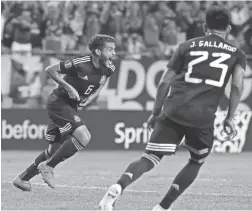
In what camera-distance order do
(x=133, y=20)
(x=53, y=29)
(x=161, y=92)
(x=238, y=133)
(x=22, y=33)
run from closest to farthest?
(x=161, y=92) < (x=238, y=133) < (x=22, y=33) < (x=53, y=29) < (x=133, y=20)

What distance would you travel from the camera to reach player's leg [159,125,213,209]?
303 inches

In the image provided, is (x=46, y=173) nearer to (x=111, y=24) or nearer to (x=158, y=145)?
(x=158, y=145)

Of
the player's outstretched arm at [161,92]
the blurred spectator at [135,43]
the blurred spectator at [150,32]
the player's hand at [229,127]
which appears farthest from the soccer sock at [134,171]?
the blurred spectator at [150,32]

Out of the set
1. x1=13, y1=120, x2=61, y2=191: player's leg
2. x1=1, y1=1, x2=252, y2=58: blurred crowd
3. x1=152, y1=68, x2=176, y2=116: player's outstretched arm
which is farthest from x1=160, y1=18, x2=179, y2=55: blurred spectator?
x1=152, y1=68, x2=176, y2=116: player's outstretched arm

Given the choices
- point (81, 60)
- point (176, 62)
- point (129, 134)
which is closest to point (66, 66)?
point (81, 60)

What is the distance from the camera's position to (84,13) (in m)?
20.1

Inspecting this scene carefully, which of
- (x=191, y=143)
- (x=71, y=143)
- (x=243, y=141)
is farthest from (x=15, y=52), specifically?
(x=191, y=143)

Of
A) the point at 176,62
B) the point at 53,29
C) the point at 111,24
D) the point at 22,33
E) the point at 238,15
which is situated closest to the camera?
the point at 176,62

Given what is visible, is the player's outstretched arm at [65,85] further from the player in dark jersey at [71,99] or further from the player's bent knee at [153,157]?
the player's bent knee at [153,157]

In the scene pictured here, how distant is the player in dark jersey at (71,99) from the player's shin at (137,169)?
2.64 metres

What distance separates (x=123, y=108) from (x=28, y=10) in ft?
11.6

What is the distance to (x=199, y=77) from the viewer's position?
25.1 feet

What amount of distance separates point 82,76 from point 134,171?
3206 mm

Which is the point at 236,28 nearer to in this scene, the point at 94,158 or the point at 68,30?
the point at 68,30
